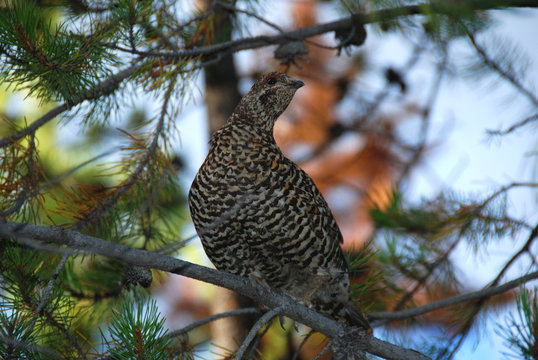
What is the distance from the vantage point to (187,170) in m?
5.10

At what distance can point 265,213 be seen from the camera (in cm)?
283

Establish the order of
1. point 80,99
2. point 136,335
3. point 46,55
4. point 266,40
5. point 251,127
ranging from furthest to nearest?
point 266,40
point 251,127
point 80,99
point 46,55
point 136,335

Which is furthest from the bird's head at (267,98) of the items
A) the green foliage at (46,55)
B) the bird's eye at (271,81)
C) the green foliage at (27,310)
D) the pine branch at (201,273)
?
the green foliage at (27,310)

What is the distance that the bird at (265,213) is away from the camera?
112 inches

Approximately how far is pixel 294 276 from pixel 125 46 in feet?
5.46

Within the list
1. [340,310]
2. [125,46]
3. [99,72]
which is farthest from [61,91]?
[340,310]

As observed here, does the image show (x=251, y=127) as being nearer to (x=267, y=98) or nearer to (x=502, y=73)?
(x=267, y=98)

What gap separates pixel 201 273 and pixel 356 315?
165 centimetres

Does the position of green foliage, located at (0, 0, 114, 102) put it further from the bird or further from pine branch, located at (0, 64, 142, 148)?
the bird

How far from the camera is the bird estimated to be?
2854 millimetres

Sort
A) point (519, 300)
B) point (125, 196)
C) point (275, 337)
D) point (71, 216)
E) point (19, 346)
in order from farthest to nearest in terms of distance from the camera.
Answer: point (275, 337) → point (125, 196) → point (71, 216) → point (519, 300) → point (19, 346)

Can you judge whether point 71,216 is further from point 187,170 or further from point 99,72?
point 187,170

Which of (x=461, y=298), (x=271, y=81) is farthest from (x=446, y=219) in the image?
(x=271, y=81)

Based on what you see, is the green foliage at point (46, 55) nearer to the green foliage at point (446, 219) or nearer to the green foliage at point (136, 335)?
the green foliage at point (136, 335)
